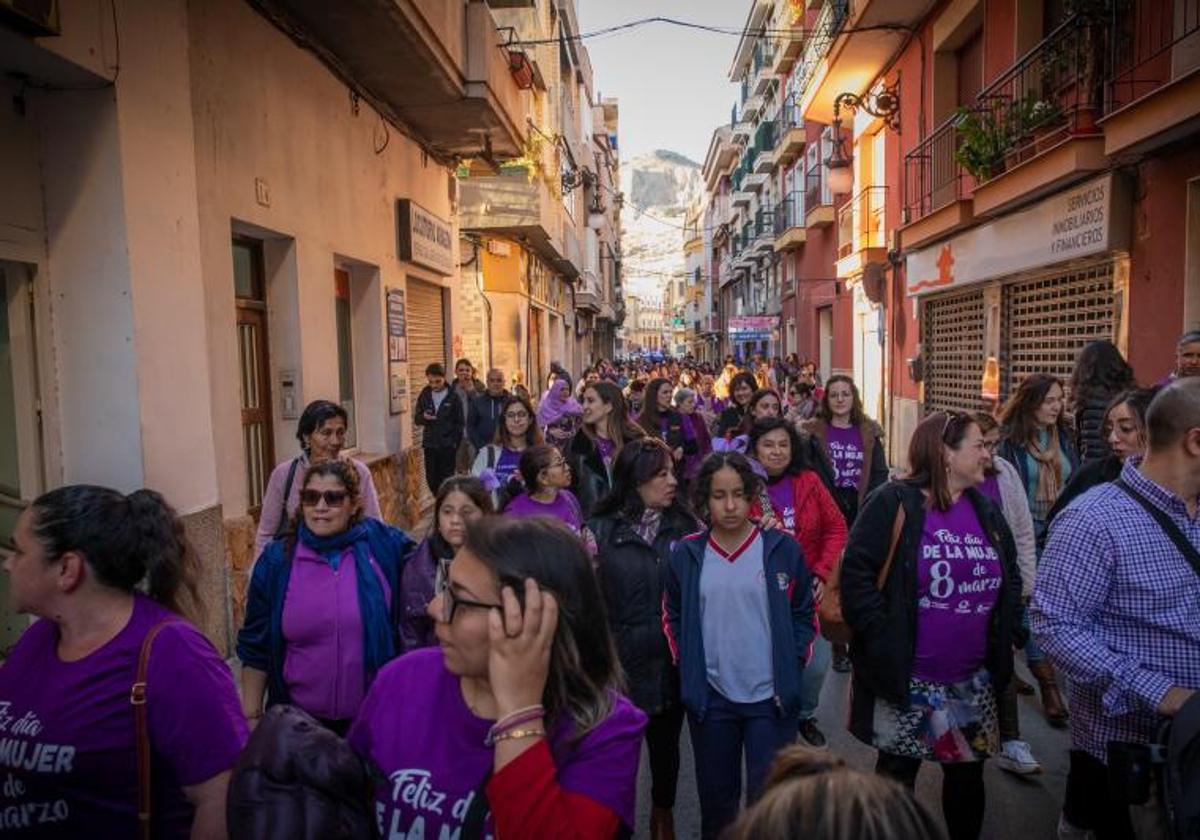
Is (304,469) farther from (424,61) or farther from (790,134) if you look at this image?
(790,134)

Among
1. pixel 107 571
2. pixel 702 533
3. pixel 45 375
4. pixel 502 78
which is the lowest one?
pixel 702 533

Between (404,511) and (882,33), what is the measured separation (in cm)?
1119

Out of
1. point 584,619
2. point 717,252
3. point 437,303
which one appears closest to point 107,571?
point 584,619

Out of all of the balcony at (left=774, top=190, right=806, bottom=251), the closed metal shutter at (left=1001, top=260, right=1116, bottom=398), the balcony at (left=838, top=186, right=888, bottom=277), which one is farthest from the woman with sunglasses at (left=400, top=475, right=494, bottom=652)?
the balcony at (left=774, top=190, right=806, bottom=251)

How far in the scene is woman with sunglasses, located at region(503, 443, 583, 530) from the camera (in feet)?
15.8

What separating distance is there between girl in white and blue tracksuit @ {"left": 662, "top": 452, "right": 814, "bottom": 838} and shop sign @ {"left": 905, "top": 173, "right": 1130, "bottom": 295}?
6.77m

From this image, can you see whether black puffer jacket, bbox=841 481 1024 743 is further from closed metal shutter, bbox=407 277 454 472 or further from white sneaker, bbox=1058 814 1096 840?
closed metal shutter, bbox=407 277 454 472

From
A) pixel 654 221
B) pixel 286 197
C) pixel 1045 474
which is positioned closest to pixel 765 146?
pixel 286 197

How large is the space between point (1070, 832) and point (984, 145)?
29.2ft

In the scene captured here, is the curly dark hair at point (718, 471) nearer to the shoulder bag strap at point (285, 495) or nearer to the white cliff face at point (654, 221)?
the shoulder bag strap at point (285, 495)

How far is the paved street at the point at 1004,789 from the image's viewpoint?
3.88m

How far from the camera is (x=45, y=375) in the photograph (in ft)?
16.2

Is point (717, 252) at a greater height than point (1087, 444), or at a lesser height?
greater

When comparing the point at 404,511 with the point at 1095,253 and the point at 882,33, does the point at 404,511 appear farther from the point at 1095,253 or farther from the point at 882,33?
the point at 882,33
